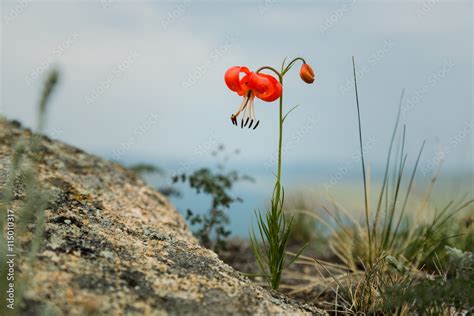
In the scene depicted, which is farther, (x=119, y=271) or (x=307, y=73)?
(x=307, y=73)

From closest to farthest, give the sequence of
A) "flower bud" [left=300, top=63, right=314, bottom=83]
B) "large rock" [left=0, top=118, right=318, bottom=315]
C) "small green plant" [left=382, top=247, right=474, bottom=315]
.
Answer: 1. "large rock" [left=0, top=118, right=318, bottom=315]
2. "small green plant" [left=382, top=247, right=474, bottom=315]
3. "flower bud" [left=300, top=63, right=314, bottom=83]

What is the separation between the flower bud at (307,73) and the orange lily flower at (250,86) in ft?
0.51

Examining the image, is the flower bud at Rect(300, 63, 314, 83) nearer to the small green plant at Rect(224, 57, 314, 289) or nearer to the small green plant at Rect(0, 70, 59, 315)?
the small green plant at Rect(224, 57, 314, 289)

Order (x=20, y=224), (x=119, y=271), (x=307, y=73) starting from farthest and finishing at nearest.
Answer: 1. (x=307, y=73)
2. (x=119, y=271)
3. (x=20, y=224)

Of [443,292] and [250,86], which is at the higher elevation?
[250,86]

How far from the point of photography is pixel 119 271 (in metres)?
2.60

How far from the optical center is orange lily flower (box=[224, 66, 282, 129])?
316 centimetres

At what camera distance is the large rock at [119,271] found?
7.79 feet

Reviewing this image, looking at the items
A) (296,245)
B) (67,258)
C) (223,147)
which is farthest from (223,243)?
(67,258)

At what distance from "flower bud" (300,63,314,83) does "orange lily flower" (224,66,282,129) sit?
15cm

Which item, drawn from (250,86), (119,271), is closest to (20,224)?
(119,271)

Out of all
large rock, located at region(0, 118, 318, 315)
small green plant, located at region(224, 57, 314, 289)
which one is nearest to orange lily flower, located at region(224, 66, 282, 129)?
small green plant, located at region(224, 57, 314, 289)

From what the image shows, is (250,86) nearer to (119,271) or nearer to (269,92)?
(269,92)

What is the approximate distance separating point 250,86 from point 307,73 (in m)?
0.35
